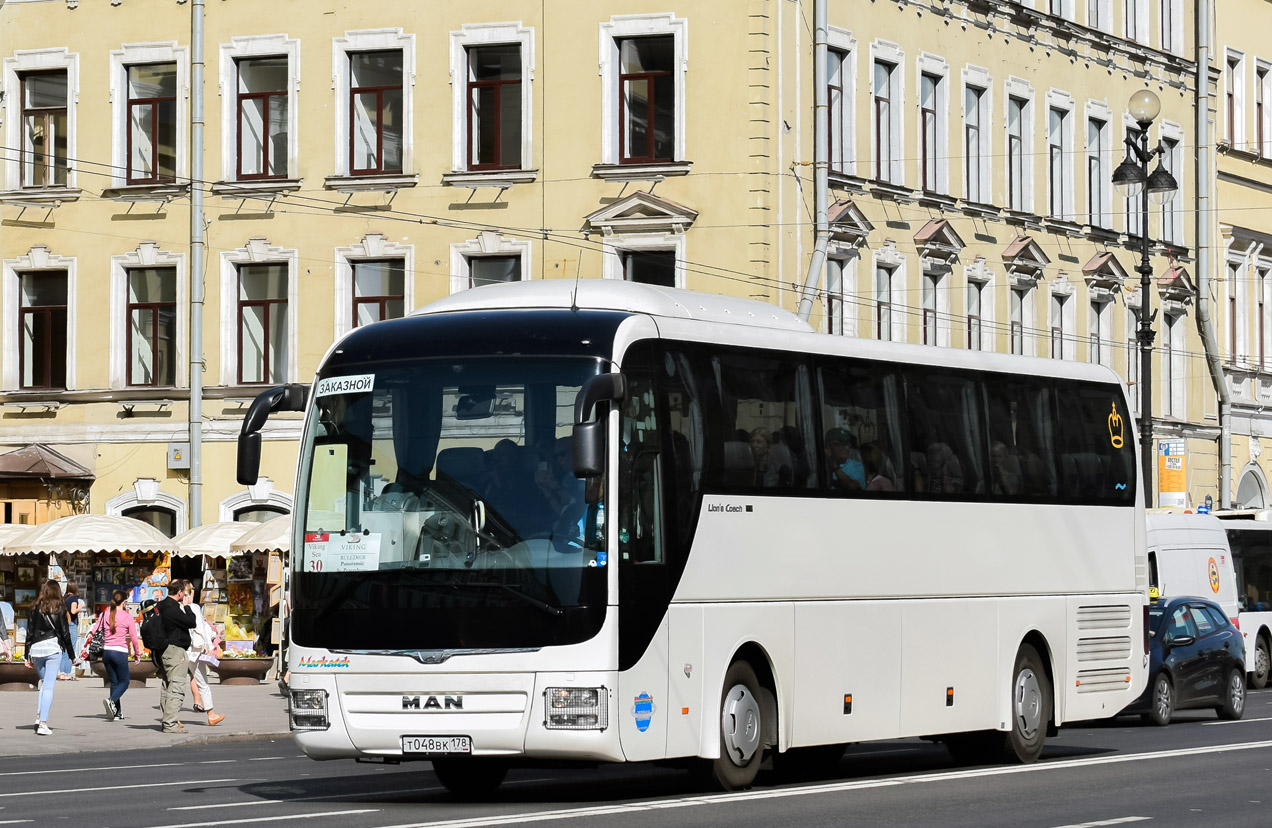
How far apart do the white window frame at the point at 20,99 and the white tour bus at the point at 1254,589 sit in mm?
21611

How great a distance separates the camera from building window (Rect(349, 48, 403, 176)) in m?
41.2

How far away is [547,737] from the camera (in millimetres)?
15531

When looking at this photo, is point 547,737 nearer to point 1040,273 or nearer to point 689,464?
point 689,464

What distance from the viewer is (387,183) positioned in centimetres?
4100

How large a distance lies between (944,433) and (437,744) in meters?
Answer: 6.00

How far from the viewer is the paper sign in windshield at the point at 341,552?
16.1m

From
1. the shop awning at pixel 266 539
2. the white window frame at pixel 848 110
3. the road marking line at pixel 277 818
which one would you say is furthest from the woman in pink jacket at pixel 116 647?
the white window frame at pixel 848 110

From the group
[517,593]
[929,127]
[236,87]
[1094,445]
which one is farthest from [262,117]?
[517,593]

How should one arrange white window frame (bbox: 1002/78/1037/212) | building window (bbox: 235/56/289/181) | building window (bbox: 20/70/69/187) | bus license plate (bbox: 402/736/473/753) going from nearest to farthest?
bus license plate (bbox: 402/736/473/753), building window (bbox: 235/56/289/181), building window (bbox: 20/70/69/187), white window frame (bbox: 1002/78/1037/212)

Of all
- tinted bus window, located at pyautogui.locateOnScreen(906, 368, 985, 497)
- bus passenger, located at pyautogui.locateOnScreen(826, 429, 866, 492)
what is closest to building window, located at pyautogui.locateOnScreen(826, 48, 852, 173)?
tinted bus window, located at pyautogui.locateOnScreen(906, 368, 985, 497)

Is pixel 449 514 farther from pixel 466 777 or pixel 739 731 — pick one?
pixel 739 731

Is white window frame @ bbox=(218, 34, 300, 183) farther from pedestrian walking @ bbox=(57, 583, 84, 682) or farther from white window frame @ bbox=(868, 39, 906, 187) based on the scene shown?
white window frame @ bbox=(868, 39, 906, 187)

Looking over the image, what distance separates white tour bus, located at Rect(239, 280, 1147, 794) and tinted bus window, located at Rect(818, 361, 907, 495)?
2cm

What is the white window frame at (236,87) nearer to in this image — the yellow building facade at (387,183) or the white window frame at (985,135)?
the yellow building facade at (387,183)
